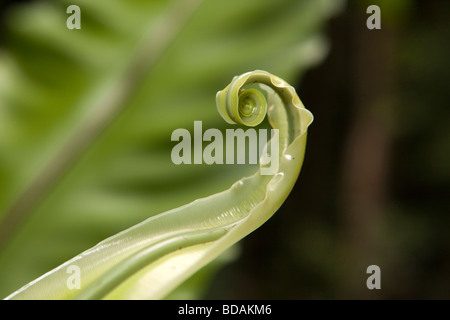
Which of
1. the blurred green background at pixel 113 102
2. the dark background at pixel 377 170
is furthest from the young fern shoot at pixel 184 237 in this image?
the dark background at pixel 377 170

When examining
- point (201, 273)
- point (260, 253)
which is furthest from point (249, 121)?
point (260, 253)

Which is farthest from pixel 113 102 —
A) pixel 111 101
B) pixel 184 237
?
pixel 184 237

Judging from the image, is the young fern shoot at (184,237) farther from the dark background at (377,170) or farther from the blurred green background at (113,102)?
the dark background at (377,170)

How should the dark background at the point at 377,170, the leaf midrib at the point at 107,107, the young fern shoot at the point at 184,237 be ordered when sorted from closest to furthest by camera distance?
the young fern shoot at the point at 184,237
the leaf midrib at the point at 107,107
the dark background at the point at 377,170

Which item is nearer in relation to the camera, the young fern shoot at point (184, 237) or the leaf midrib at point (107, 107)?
the young fern shoot at point (184, 237)

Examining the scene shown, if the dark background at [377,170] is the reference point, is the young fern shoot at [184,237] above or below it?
below

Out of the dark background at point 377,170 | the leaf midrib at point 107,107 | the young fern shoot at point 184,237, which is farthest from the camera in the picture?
the dark background at point 377,170

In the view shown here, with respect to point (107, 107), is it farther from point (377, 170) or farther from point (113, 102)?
point (377, 170)

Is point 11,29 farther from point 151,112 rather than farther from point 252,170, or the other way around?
point 252,170
